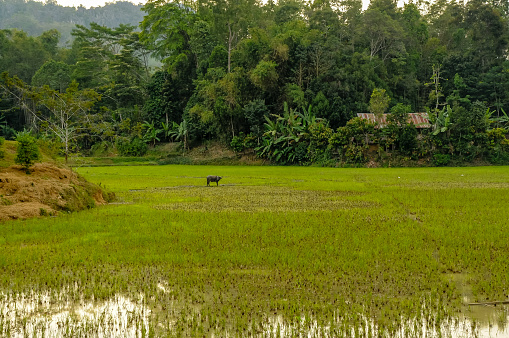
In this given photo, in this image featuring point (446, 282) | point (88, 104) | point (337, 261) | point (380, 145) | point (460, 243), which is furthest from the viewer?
point (380, 145)

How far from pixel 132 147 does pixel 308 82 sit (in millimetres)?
17183

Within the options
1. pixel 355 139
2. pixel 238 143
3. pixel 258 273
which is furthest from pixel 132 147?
pixel 258 273

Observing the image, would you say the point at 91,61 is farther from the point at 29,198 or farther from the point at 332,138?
the point at 29,198

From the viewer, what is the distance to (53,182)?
1184 centimetres

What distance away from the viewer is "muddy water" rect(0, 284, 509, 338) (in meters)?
4.16

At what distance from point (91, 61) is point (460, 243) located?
50.1 metres

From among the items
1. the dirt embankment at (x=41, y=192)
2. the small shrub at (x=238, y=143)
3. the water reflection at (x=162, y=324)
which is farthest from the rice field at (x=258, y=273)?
the small shrub at (x=238, y=143)

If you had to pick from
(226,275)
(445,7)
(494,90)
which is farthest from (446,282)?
(445,7)

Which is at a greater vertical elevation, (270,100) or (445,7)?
(445,7)

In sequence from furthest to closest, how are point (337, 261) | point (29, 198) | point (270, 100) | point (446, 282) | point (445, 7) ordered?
1. point (445, 7)
2. point (270, 100)
3. point (29, 198)
4. point (337, 261)
5. point (446, 282)

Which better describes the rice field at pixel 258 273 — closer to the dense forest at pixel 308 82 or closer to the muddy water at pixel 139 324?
the muddy water at pixel 139 324

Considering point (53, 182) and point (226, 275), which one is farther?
point (53, 182)

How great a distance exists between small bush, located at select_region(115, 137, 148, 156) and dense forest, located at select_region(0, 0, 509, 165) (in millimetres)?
106

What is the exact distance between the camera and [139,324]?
445 cm
